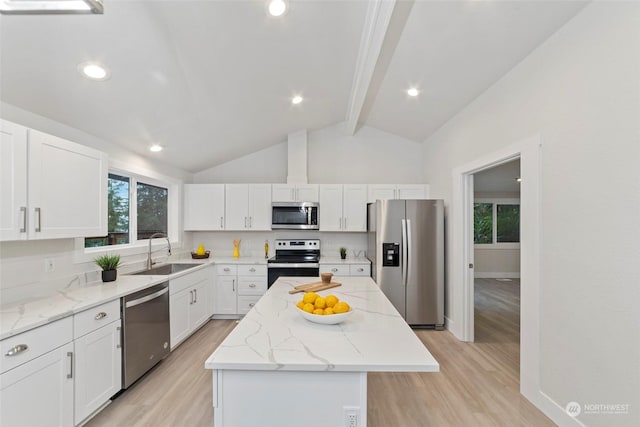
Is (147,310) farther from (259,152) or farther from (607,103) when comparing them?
(607,103)

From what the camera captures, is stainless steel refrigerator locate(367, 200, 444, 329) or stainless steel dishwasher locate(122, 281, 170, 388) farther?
stainless steel refrigerator locate(367, 200, 444, 329)

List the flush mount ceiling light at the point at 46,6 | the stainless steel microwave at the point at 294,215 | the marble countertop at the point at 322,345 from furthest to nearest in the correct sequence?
the stainless steel microwave at the point at 294,215 < the marble countertop at the point at 322,345 < the flush mount ceiling light at the point at 46,6

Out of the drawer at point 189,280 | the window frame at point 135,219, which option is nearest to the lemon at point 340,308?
the drawer at point 189,280

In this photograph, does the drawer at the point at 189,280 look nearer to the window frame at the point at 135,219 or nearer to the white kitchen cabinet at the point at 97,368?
the window frame at the point at 135,219

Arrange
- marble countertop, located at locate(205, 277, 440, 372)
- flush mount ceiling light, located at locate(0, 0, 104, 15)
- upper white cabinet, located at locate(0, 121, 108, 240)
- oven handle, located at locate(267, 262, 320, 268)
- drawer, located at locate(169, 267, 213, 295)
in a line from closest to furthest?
1. flush mount ceiling light, located at locate(0, 0, 104, 15)
2. marble countertop, located at locate(205, 277, 440, 372)
3. upper white cabinet, located at locate(0, 121, 108, 240)
4. drawer, located at locate(169, 267, 213, 295)
5. oven handle, located at locate(267, 262, 320, 268)

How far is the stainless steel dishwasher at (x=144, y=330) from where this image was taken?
7.42 ft

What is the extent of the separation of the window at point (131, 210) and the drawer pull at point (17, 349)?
135cm

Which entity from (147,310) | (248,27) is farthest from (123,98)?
(147,310)

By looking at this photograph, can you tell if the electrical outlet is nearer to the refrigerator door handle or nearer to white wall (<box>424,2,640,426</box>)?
white wall (<box>424,2,640,426</box>)

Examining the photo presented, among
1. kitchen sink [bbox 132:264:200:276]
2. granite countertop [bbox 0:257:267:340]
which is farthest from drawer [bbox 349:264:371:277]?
granite countertop [bbox 0:257:267:340]

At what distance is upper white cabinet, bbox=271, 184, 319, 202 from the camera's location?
4391 mm

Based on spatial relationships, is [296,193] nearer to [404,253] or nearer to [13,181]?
[404,253]

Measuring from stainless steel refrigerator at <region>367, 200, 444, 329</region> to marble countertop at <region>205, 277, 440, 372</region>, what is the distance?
1.99 m

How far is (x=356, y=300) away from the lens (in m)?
2.08
